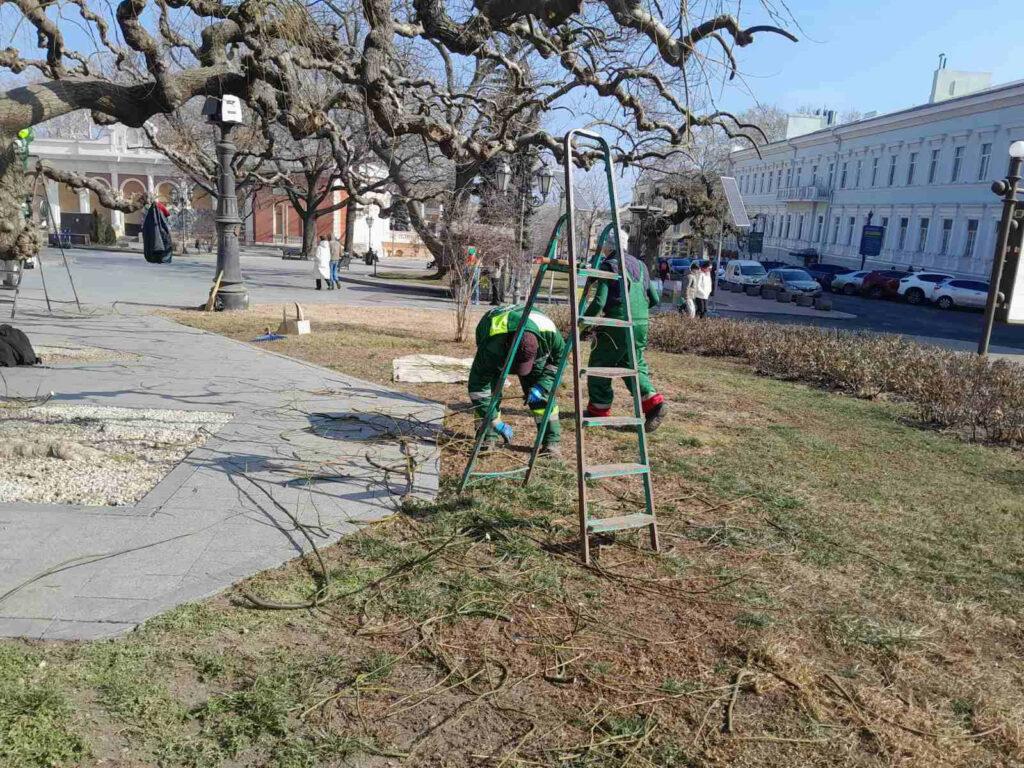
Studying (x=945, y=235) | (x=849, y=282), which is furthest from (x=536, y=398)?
(x=945, y=235)

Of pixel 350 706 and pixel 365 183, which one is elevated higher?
pixel 365 183

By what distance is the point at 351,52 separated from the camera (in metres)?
6.77

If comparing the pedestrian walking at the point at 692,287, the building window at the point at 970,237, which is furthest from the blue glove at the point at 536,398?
the building window at the point at 970,237

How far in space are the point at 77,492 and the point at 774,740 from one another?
4.23 meters

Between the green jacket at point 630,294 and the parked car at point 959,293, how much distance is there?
1223 inches

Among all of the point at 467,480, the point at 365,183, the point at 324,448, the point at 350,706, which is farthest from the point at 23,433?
the point at 365,183

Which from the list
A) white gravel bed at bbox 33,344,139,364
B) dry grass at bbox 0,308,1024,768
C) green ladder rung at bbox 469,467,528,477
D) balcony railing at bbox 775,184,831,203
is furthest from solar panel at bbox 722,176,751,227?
balcony railing at bbox 775,184,831,203

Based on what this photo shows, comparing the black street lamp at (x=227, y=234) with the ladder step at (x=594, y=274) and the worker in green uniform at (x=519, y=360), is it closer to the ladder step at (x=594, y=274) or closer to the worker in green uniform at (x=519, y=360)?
A: the worker in green uniform at (x=519, y=360)

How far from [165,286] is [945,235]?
39440mm

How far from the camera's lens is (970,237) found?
40.2 meters

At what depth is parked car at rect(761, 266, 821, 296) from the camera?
3312cm

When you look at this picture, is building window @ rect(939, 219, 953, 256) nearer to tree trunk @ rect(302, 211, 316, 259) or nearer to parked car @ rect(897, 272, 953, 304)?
parked car @ rect(897, 272, 953, 304)

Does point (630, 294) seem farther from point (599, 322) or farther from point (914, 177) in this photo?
point (914, 177)

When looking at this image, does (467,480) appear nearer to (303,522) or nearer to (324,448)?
(303,522)
